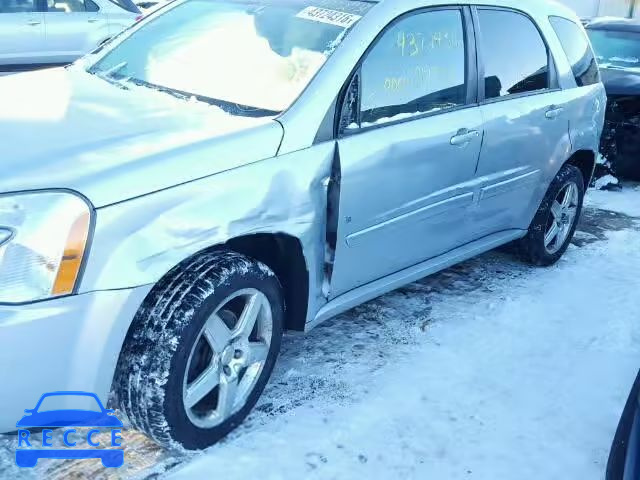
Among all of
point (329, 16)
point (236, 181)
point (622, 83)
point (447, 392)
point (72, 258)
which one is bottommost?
point (447, 392)

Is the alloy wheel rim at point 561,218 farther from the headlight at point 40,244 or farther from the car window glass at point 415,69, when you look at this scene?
the headlight at point 40,244

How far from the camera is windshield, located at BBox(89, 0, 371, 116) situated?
2.93 meters

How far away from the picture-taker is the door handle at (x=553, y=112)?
4112 millimetres

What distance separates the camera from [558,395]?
3.25m

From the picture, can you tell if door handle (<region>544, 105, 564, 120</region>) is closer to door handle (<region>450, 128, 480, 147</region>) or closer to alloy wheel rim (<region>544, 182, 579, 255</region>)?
alloy wheel rim (<region>544, 182, 579, 255</region>)

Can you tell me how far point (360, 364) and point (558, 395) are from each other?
34.4 inches

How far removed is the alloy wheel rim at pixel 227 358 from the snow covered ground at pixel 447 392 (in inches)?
5.9

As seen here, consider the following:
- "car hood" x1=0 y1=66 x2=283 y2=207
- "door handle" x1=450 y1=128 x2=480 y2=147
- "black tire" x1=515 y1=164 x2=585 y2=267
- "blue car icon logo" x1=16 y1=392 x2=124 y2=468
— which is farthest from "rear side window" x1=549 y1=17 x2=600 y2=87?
"blue car icon logo" x1=16 y1=392 x2=124 y2=468

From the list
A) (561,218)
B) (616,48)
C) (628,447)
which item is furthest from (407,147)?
(616,48)

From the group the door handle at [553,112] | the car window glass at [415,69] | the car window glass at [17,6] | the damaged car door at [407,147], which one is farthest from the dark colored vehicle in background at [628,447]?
the car window glass at [17,6]

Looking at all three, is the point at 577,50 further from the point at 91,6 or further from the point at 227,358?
the point at 91,6

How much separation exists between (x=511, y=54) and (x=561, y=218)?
4.15ft

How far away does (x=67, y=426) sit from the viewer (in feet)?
7.79

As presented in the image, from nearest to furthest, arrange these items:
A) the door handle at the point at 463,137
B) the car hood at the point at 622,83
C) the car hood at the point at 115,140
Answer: the car hood at the point at 115,140
the door handle at the point at 463,137
the car hood at the point at 622,83
